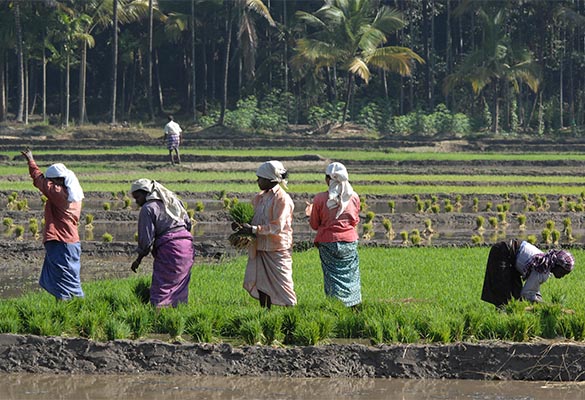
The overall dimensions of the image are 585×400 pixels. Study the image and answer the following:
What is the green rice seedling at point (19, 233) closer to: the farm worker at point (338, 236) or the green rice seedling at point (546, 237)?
the green rice seedling at point (546, 237)

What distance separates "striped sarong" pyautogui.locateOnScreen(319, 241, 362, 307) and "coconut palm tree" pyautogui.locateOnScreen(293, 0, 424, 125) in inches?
1187

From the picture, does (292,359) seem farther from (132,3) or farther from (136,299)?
(132,3)

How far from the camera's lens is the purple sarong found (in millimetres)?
10078

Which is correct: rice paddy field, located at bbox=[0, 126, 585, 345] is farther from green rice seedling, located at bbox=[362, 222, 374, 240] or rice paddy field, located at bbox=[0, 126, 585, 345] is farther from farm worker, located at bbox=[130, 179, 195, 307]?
farm worker, located at bbox=[130, 179, 195, 307]

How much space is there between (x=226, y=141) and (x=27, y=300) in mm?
28569

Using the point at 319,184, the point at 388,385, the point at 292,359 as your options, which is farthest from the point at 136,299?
the point at 319,184

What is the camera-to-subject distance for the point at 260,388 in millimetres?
8711

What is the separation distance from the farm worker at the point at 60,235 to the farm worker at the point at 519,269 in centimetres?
342

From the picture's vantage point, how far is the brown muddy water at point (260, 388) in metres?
8.42

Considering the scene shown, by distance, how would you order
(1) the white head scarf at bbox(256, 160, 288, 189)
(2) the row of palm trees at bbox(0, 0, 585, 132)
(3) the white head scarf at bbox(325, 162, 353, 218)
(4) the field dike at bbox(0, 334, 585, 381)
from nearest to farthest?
(4) the field dike at bbox(0, 334, 585, 381) < (1) the white head scarf at bbox(256, 160, 288, 189) < (3) the white head scarf at bbox(325, 162, 353, 218) < (2) the row of palm trees at bbox(0, 0, 585, 132)

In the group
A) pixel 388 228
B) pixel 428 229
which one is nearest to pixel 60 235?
pixel 388 228

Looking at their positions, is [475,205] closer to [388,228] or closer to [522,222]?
[522,222]

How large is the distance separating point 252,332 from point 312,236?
8.58 m

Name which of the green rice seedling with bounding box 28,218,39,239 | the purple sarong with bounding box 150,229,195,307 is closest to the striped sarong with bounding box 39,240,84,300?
the purple sarong with bounding box 150,229,195,307
